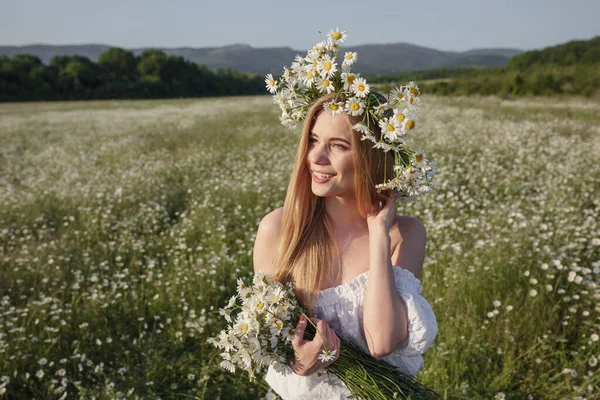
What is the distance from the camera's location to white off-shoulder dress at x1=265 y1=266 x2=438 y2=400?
5.16 feet

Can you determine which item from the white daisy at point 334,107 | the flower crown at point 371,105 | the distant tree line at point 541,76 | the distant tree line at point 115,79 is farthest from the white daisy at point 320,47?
the distant tree line at point 115,79

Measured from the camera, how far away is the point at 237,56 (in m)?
104

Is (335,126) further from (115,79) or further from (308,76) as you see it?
(115,79)

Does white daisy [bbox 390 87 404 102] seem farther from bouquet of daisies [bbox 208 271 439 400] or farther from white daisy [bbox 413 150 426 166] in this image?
bouquet of daisies [bbox 208 271 439 400]

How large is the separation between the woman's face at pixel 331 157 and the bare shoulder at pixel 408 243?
0.99 feet

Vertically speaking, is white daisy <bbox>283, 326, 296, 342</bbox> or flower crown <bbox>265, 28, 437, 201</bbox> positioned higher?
flower crown <bbox>265, 28, 437, 201</bbox>

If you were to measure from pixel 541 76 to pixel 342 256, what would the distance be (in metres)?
24.3

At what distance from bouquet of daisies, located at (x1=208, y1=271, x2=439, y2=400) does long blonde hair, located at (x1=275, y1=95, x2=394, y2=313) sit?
0.27 ft

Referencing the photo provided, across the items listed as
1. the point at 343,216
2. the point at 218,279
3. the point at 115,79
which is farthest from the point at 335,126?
the point at 115,79

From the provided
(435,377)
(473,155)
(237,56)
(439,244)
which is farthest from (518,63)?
(237,56)

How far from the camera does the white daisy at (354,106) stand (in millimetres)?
1540

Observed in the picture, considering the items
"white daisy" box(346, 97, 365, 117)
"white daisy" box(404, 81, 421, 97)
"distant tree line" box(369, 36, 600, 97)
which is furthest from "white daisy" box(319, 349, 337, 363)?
"distant tree line" box(369, 36, 600, 97)

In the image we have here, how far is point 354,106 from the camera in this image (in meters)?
1.54

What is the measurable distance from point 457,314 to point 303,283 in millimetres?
1841
